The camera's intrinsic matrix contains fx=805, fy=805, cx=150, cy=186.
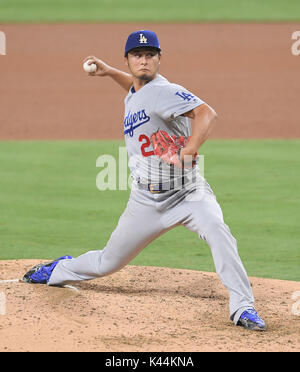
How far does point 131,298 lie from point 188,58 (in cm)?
1383

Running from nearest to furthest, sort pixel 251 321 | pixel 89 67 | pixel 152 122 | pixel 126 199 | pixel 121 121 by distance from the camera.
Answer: pixel 251 321, pixel 152 122, pixel 89 67, pixel 126 199, pixel 121 121

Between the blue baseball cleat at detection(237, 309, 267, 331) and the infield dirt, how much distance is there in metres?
0.05

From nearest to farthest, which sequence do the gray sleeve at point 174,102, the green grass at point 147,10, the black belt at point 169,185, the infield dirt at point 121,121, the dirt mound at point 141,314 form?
the dirt mound at point 141,314 < the infield dirt at point 121,121 < the gray sleeve at point 174,102 < the black belt at point 169,185 < the green grass at point 147,10

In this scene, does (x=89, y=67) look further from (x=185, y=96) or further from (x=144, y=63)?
(x=185, y=96)

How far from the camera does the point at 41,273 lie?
5.66m

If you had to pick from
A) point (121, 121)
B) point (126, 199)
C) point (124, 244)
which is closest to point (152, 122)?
point (124, 244)

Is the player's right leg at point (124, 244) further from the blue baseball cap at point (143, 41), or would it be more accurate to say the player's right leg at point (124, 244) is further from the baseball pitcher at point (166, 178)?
the blue baseball cap at point (143, 41)

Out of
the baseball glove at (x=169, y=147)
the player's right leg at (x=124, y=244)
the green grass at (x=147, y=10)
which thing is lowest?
the player's right leg at (x=124, y=244)

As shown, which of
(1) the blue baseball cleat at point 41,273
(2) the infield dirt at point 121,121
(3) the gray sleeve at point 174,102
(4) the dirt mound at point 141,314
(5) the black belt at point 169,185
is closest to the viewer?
(4) the dirt mound at point 141,314

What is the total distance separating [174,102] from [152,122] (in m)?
0.20

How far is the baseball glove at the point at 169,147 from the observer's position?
15.9 feet

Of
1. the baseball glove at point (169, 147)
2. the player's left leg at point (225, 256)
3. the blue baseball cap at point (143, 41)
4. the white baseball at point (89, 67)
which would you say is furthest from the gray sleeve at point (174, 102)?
the white baseball at point (89, 67)

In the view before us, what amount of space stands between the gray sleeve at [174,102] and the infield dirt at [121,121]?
1293 mm

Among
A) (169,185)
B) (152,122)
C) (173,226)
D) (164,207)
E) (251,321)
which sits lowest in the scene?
(251,321)
